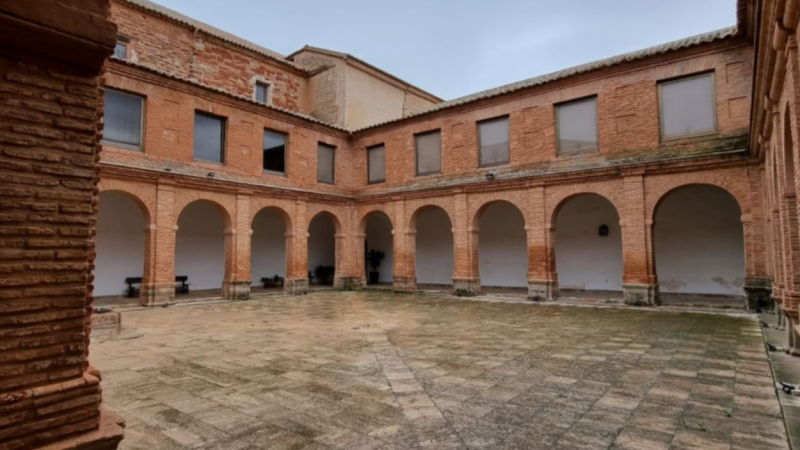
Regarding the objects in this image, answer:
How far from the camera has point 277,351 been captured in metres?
6.73

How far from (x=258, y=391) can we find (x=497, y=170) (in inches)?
469

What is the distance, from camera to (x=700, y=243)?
45.8ft

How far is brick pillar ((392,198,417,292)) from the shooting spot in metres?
17.1

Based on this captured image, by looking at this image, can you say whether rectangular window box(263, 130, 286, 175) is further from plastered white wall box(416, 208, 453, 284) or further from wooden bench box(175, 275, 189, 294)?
plastered white wall box(416, 208, 453, 284)

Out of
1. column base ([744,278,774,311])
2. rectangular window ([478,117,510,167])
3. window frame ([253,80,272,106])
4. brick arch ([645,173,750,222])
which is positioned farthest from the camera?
window frame ([253,80,272,106])

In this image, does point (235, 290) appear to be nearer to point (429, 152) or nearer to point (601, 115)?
point (429, 152)

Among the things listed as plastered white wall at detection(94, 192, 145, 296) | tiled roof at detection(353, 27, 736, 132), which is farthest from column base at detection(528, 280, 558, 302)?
plastered white wall at detection(94, 192, 145, 296)

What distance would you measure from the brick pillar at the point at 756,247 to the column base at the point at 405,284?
1010 centimetres

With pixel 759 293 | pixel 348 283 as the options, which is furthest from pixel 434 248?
pixel 759 293

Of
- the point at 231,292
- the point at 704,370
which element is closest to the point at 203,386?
the point at 704,370

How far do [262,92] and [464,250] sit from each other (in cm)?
1154

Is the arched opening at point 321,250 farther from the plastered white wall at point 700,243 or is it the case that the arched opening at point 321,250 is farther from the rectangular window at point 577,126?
the plastered white wall at point 700,243

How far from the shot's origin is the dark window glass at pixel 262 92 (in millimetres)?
19500

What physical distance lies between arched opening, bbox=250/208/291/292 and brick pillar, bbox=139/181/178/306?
5599 mm
